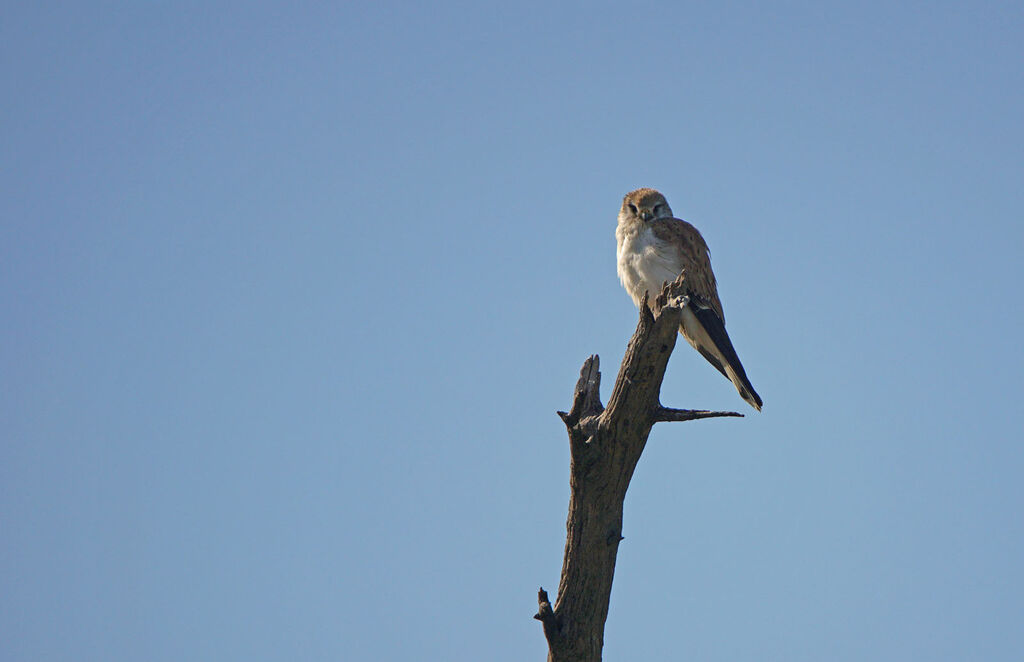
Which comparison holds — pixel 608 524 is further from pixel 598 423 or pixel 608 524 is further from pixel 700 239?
pixel 700 239

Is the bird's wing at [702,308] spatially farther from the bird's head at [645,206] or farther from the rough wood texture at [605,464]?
the rough wood texture at [605,464]

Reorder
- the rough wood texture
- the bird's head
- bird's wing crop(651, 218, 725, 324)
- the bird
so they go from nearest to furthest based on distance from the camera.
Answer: the rough wood texture → the bird → bird's wing crop(651, 218, 725, 324) → the bird's head

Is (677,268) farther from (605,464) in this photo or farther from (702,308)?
(605,464)

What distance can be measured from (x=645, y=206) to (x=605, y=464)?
3.48m

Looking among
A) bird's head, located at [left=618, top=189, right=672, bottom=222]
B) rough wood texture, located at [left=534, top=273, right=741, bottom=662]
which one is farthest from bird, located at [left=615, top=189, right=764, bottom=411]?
rough wood texture, located at [left=534, top=273, right=741, bottom=662]

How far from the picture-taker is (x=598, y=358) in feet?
18.0

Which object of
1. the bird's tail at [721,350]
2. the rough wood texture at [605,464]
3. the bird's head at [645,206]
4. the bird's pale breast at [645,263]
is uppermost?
the bird's head at [645,206]

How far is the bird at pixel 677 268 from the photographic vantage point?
24.8 ft

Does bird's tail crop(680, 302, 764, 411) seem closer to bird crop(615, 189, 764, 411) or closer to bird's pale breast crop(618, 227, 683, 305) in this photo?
bird crop(615, 189, 764, 411)

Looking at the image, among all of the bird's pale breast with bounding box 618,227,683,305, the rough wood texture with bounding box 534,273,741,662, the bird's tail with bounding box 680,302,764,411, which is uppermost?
the bird's pale breast with bounding box 618,227,683,305

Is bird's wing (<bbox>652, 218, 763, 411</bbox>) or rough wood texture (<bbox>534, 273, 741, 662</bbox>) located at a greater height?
bird's wing (<bbox>652, 218, 763, 411</bbox>)

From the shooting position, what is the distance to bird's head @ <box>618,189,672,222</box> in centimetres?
795

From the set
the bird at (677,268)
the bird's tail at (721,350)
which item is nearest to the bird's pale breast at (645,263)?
the bird at (677,268)

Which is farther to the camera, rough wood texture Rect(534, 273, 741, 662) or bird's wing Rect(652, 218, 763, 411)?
bird's wing Rect(652, 218, 763, 411)
